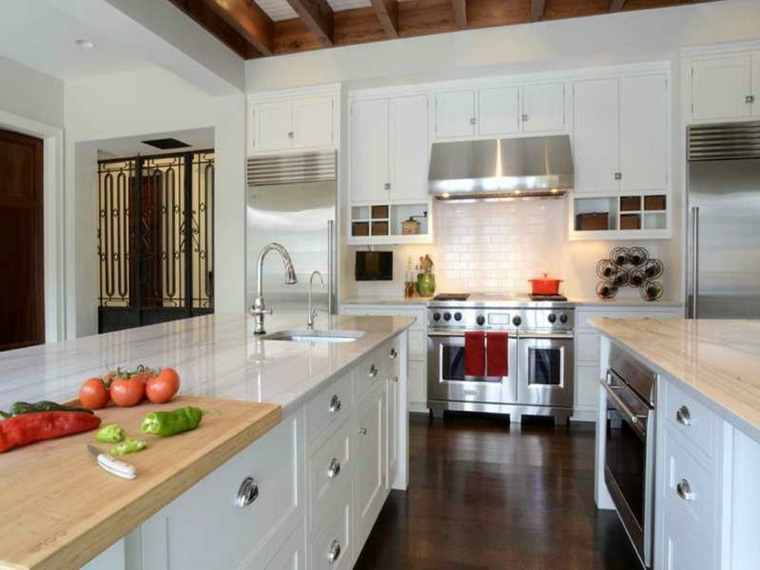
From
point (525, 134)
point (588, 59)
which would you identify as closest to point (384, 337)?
point (525, 134)

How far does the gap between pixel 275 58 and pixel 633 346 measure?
3944 mm

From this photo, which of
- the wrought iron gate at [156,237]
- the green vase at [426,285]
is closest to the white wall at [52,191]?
the wrought iron gate at [156,237]

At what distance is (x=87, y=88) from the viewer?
4.88 meters

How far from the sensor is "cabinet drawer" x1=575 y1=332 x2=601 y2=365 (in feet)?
12.4

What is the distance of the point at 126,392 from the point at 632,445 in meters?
1.81

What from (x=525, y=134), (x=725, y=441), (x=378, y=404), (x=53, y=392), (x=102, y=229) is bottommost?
(x=378, y=404)

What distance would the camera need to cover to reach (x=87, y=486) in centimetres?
66

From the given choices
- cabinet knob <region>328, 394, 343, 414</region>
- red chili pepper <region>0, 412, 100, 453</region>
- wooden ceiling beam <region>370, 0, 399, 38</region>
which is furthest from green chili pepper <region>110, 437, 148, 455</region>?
wooden ceiling beam <region>370, 0, 399, 38</region>

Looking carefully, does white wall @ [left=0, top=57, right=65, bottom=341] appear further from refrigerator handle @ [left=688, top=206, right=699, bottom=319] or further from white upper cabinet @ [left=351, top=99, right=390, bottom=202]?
refrigerator handle @ [left=688, top=206, right=699, bottom=319]

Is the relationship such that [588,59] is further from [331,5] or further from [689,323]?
[689,323]

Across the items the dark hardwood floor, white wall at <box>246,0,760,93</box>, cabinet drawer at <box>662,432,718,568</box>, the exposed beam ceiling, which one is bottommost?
the dark hardwood floor

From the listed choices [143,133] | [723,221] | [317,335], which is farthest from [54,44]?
[723,221]

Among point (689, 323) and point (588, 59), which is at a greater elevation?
point (588, 59)

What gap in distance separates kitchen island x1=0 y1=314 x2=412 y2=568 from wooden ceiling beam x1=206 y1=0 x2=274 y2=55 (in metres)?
2.54
